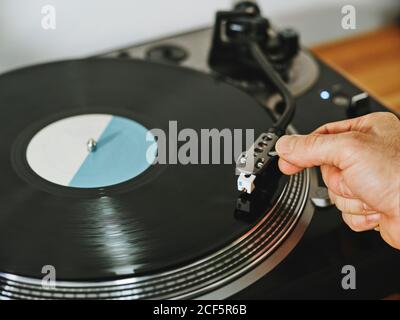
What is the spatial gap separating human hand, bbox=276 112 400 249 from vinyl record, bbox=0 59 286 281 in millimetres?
72

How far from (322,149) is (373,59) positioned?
698 mm

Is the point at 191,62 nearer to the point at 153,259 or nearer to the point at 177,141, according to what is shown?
the point at 177,141

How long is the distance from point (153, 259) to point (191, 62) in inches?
21.6

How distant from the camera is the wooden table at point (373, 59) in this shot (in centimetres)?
125

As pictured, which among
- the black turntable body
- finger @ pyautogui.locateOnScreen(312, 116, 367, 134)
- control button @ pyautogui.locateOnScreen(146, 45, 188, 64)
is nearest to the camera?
the black turntable body

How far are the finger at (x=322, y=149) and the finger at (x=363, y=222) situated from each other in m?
0.08

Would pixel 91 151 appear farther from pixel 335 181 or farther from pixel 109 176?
pixel 335 181

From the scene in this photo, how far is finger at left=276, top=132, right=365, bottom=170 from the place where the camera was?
0.74 meters

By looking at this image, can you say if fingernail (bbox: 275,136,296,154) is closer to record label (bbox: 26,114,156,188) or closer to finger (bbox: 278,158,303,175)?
→ finger (bbox: 278,158,303,175)

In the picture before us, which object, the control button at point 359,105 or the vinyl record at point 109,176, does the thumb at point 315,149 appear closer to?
the vinyl record at point 109,176

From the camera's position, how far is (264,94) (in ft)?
3.47

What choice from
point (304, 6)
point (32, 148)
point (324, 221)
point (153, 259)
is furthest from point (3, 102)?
point (304, 6)

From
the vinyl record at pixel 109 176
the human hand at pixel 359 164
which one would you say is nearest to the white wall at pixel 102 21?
the vinyl record at pixel 109 176

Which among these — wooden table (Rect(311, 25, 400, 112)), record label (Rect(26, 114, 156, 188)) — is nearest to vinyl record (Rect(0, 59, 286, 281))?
record label (Rect(26, 114, 156, 188))
